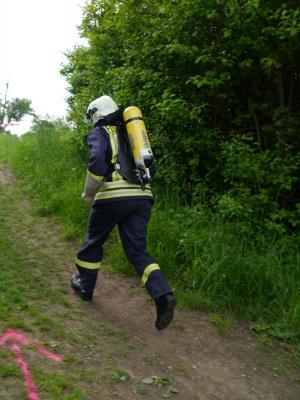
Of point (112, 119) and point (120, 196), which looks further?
point (112, 119)

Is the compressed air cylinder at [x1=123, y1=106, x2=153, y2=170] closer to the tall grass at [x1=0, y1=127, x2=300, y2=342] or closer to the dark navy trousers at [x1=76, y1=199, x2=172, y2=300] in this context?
the dark navy trousers at [x1=76, y1=199, x2=172, y2=300]

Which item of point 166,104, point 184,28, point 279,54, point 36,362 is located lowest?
point 36,362

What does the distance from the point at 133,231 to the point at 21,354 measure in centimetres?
136

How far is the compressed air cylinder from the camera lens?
3.73m

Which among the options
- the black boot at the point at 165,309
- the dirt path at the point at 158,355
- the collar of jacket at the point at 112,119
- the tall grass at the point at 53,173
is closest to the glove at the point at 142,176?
the collar of jacket at the point at 112,119

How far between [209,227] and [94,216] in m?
1.51

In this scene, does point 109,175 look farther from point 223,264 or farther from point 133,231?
point 223,264

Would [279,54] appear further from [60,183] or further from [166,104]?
[60,183]

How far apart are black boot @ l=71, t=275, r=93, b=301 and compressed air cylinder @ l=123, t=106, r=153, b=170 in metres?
1.37

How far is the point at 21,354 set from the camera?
10.1 ft

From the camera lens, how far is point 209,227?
4.91 meters

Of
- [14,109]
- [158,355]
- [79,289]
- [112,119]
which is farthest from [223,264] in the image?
[14,109]

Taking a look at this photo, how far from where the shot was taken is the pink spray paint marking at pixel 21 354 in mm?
2711

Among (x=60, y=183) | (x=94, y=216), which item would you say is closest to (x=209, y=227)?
(x=94, y=216)
